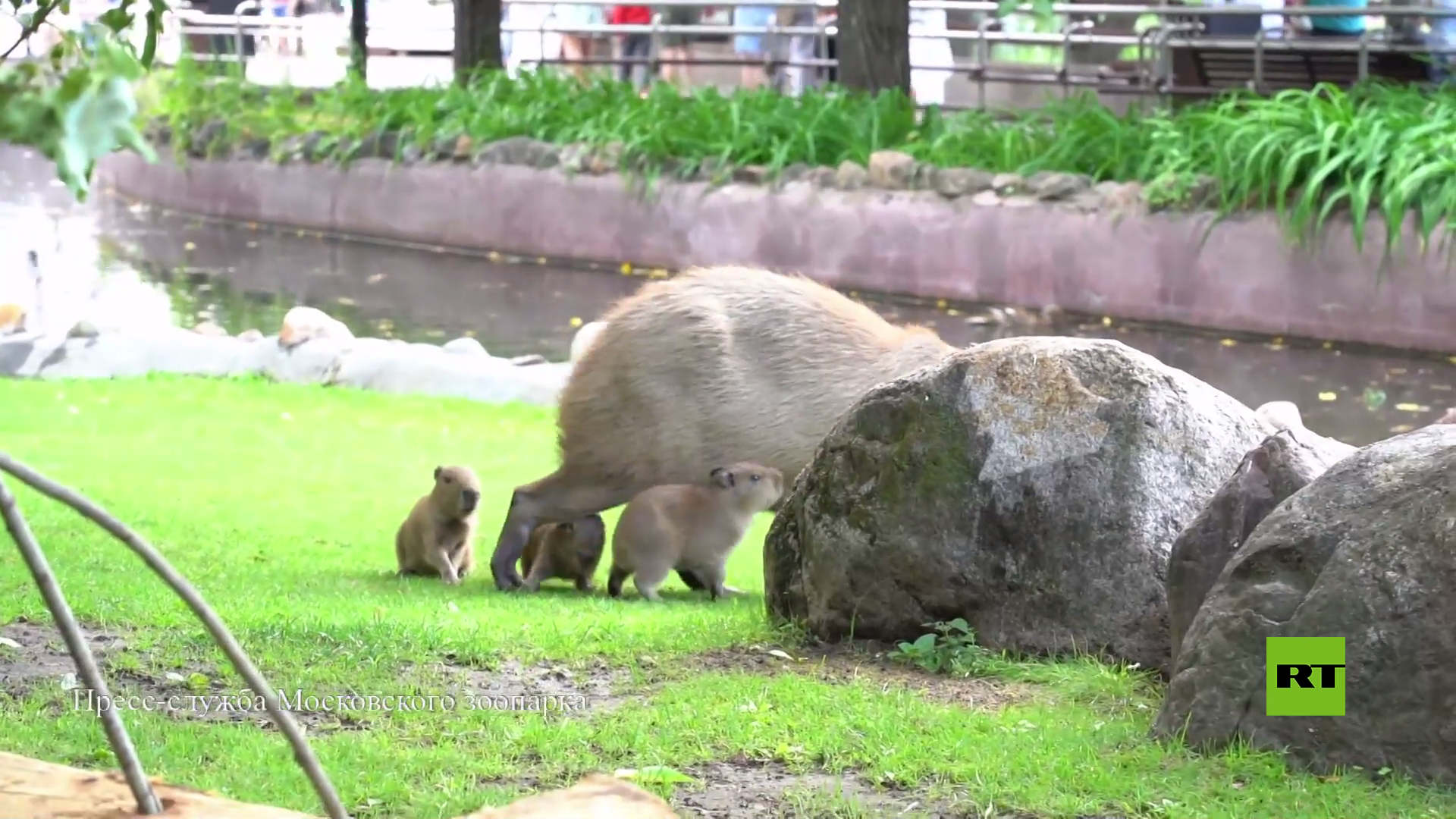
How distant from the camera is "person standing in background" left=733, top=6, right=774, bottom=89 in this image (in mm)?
20219

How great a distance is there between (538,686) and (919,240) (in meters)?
9.82

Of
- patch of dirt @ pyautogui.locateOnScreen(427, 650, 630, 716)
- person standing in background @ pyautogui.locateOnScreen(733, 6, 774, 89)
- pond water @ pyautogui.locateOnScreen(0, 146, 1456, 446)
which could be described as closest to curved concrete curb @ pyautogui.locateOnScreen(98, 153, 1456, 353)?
pond water @ pyautogui.locateOnScreen(0, 146, 1456, 446)

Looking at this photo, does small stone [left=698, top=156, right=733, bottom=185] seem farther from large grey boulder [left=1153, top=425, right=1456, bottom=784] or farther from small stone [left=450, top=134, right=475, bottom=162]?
large grey boulder [left=1153, top=425, right=1456, bottom=784]

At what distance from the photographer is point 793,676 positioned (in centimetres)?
445

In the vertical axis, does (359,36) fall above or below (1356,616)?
above

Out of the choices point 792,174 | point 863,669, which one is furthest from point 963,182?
point 863,669

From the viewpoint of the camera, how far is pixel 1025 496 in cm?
462

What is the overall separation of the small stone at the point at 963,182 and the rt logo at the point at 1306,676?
33.8 feet

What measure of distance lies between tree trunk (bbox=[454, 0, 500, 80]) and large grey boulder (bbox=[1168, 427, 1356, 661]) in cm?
1543

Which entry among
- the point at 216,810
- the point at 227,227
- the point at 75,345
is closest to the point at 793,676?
the point at 216,810

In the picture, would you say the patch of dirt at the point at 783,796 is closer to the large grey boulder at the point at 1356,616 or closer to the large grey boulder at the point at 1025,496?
the large grey boulder at the point at 1356,616

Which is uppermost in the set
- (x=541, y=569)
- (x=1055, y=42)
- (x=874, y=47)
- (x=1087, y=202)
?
(x=1055, y=42)

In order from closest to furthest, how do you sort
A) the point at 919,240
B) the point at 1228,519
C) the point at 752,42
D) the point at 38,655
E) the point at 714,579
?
the point at 1228,519
the point at 38,655
the point at 714,579
the point at 919,240
the point at 752,42

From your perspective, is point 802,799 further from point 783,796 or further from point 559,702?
point 559,702
